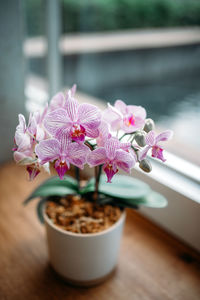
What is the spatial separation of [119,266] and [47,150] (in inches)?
19.8

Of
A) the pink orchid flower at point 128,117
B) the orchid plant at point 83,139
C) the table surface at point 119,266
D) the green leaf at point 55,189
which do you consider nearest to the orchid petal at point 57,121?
the orchid plant at point 83,139

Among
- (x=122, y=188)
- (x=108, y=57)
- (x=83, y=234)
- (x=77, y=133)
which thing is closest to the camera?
(x=77, y=133)

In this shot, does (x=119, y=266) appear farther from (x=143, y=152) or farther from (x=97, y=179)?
(x=143, y=152)

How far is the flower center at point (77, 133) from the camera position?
0.58 metres

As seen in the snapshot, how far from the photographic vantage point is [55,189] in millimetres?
830

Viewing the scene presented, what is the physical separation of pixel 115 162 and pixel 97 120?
91 mm

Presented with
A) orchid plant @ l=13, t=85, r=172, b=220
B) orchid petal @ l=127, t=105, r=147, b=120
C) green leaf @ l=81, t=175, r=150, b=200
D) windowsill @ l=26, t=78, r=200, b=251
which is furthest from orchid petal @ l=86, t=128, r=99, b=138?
windowsill @ l=26, t=78, r=200, b=251

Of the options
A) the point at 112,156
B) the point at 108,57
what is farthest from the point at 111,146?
the point at 108,57

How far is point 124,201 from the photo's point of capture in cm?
83

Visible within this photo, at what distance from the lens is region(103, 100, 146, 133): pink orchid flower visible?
0.64m

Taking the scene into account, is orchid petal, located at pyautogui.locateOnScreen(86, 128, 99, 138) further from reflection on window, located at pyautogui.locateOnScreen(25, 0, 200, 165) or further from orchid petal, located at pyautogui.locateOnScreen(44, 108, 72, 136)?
reflection on window, located at pyautogui.locateOnScreen(25, 0, 200, 165)

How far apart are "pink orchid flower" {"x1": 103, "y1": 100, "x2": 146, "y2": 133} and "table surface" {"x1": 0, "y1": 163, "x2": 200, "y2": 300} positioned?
18.4 inches

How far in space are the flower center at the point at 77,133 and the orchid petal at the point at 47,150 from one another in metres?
0.03

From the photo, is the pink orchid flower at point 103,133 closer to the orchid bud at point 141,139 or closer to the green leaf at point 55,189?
the orchid bud at point 141,139
